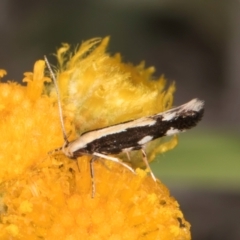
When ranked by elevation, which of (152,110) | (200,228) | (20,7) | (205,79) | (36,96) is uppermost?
(20,7)

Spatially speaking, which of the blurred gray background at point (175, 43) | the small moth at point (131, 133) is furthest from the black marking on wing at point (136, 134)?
the blurred gray background at point (175, 43)

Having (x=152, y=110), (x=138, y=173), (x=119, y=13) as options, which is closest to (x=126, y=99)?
(x=152, y=110)

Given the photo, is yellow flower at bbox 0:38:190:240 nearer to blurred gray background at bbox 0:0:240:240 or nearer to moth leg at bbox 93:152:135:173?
moth leg at bbox 93:152:135:173

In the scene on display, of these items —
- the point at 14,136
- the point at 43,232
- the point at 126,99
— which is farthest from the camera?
the point at 126,99

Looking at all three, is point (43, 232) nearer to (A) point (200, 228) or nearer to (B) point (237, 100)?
(A) point (200, 228)

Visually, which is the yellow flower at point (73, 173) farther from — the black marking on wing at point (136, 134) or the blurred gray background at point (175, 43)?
the blurred gray background at point (175, 43)

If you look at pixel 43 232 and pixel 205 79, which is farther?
pixel 205 79

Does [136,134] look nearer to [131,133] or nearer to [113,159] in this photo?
[131,133]
